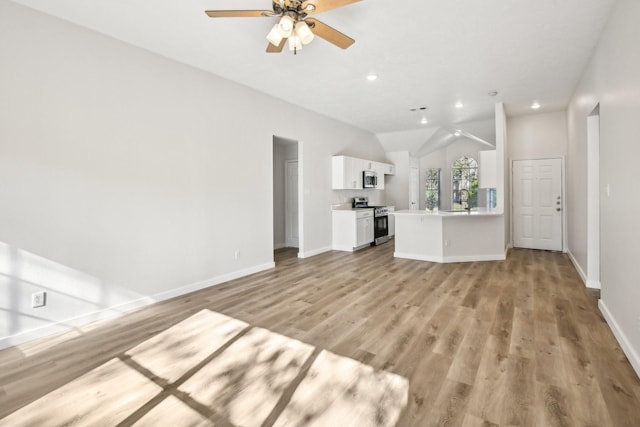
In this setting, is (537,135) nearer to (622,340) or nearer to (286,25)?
(622,340)

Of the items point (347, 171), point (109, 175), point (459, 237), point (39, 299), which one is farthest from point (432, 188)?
point (39, 299)

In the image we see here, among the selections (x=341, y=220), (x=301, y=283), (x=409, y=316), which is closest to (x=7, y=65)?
(x=301, y=283)

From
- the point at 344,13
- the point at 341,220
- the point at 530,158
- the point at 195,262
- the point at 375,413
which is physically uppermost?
the point at 344,13

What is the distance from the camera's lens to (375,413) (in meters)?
1.72

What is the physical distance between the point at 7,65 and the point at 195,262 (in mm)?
2540

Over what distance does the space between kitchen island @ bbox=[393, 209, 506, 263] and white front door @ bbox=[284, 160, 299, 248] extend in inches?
103

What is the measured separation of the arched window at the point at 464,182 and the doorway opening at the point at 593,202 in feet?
21.7

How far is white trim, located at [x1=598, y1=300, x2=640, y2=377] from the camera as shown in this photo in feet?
6.86

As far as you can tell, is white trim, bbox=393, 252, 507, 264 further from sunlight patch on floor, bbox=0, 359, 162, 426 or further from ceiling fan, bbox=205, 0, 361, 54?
sunlight patch on floor, bbox=0, 359, 162, 426

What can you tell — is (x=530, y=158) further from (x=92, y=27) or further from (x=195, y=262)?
(x=92, y=27)

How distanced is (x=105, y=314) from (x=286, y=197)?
464 cm

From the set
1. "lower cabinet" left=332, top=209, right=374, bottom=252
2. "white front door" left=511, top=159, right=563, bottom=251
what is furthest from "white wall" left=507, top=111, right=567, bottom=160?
"lower cabinet" left=332, top=209, right=374, bottom=252

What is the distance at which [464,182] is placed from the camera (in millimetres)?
10656

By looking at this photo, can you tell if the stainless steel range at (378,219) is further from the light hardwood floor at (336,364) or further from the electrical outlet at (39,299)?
the electrical outlet at (39,299)
